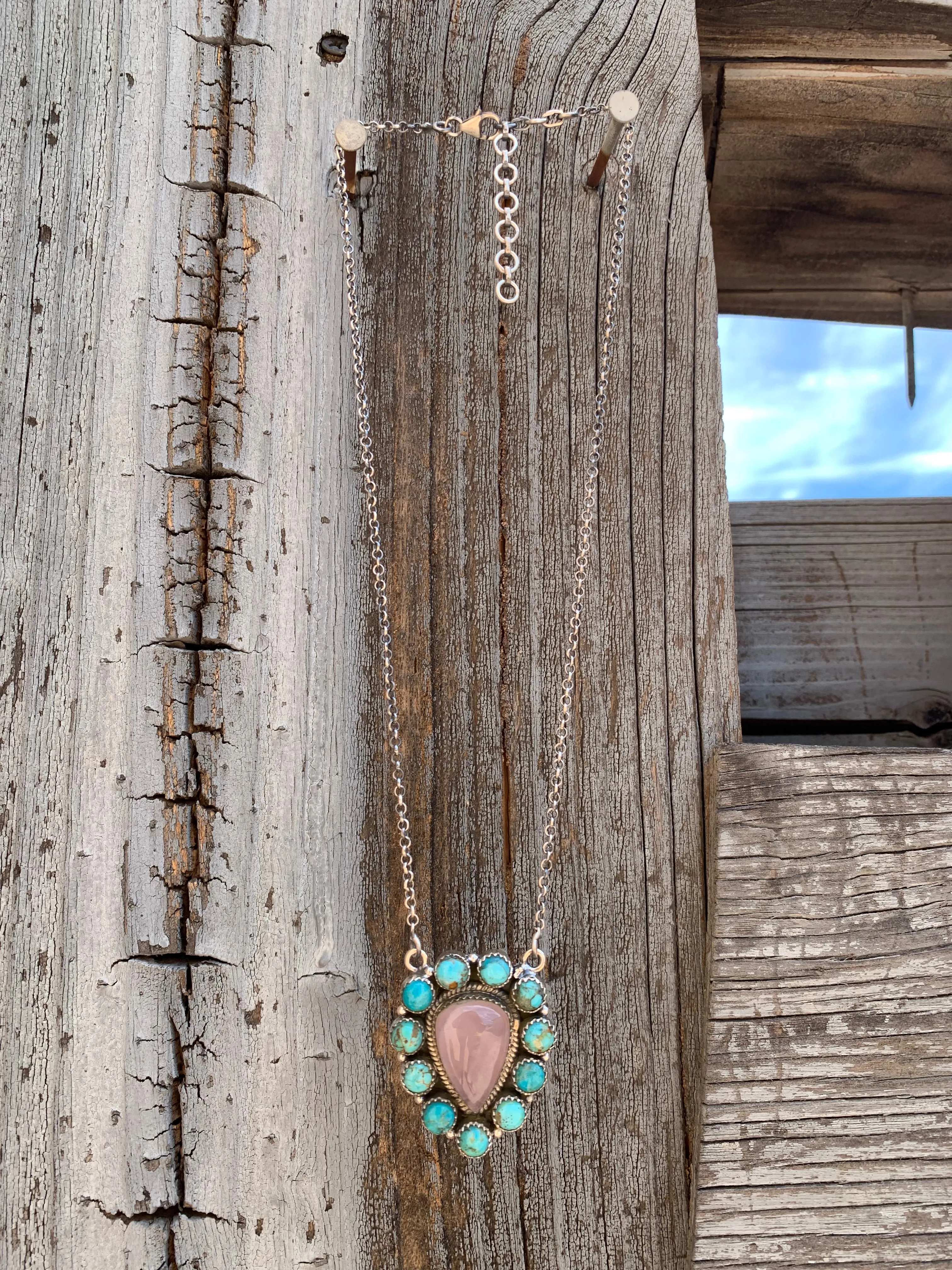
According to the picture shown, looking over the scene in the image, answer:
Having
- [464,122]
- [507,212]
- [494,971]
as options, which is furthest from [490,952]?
[464,122]

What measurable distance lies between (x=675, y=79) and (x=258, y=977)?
116 cm

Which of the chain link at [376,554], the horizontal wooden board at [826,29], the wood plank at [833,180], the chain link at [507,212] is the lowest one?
the chain link at [376,554]

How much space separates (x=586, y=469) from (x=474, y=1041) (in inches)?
25.1

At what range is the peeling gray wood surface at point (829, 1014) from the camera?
0.94 m

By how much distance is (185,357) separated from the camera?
1.05 m

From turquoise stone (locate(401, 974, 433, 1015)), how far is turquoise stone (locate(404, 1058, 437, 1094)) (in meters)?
0.05

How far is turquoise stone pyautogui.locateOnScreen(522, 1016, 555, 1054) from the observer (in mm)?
936

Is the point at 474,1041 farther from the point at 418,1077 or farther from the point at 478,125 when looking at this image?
the point at 478,125

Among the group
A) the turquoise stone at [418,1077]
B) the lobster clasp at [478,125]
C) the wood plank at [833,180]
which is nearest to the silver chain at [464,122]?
the lobster clasp at [478,125]

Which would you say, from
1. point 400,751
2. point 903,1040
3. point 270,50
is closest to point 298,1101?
point 400,751

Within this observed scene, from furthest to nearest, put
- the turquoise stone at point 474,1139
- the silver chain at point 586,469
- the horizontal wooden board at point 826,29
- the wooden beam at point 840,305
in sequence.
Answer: the wooden beam at point 840,305
the horizontal wooden board at point 826,29
the silver chain at point 586,469
the turquoise stone at point 474,1139

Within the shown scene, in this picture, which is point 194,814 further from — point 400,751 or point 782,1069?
point 782,1069

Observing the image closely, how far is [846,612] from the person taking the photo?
1.33 m

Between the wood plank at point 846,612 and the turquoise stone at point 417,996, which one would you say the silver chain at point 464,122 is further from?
the turquoise stone at point 417,996
